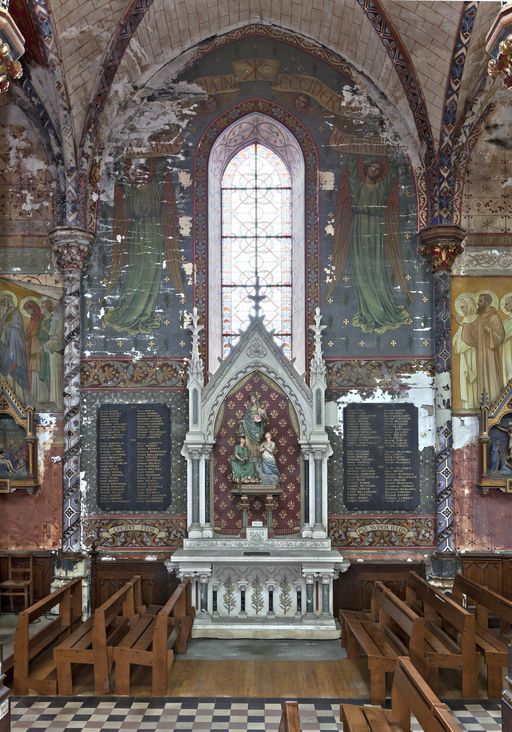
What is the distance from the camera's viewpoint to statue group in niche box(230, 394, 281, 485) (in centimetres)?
1317

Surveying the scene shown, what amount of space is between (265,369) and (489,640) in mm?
5729

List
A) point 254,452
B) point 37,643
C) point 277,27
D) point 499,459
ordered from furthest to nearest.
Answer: point 277,27
point 499,459
point 254,452
point 37,643

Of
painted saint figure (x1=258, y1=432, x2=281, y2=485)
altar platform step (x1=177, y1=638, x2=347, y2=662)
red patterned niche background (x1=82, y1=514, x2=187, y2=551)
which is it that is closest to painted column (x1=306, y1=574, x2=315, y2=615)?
altar platform step (x1=177, y1=638, x2=347, y2=662)

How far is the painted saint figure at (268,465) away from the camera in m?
13.2

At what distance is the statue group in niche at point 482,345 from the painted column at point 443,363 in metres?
0.33

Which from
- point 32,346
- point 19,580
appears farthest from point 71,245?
point 19,580

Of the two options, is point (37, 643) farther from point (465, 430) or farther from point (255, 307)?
point (465, 430)

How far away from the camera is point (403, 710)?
685 cm

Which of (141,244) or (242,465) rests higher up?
(141,244)

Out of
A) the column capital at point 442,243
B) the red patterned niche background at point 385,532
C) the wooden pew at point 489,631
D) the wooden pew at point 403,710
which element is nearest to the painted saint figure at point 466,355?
the column capital at point 442,243

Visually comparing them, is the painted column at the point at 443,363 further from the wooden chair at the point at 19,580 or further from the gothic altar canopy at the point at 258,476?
the wooden chair at the point at 19,580

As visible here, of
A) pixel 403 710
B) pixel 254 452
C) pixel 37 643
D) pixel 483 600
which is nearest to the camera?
pixel 403 710

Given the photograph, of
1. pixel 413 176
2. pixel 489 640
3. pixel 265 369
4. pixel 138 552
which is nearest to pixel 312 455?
pixel 265 369

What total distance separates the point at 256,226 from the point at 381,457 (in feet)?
15.7
